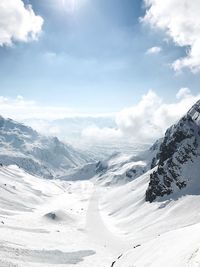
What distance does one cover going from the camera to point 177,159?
6742 inches

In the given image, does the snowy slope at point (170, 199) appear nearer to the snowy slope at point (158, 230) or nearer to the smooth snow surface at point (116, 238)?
the snowy slope at point (158, 230)

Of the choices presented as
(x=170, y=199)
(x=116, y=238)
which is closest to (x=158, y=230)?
(x=116, y=238)

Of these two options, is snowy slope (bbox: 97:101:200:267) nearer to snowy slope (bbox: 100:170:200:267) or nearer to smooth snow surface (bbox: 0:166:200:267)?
snowy slope (bbox: 100:170:200:267)

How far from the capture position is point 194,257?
41.3 metres

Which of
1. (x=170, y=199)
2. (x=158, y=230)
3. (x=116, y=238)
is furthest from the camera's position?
(x=170, y=199)

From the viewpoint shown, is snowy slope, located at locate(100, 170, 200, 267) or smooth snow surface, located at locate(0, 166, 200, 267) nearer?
snowy slope, located at locate(100, 170, 200, 267)

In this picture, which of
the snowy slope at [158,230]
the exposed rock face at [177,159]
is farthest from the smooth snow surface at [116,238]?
the exposed rock face at [177,159]

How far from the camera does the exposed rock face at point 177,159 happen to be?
16462 cm

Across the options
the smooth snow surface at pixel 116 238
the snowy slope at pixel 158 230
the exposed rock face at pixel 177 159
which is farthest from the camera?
the exposed rock face at pixel 177 159

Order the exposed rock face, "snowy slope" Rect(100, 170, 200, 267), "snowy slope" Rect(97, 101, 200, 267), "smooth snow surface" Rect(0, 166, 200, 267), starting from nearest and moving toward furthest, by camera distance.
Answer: "snowy slope" Rect(100, 170, 200, 267) < "smooth snow surface" Rect(0, 166, 200, 267) < "snowy slope" Rect(97, 101, 200, 267) < the exposed rock face

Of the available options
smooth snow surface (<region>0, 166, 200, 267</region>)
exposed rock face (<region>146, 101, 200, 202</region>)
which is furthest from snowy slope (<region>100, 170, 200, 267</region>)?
exposed rock face (<region>146, 101, 200, 202</region>)

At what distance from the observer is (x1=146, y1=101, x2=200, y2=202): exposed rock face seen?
540 feet

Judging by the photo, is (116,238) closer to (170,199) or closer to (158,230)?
(158,230)

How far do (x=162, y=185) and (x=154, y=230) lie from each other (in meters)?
45.1
